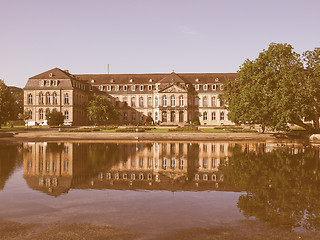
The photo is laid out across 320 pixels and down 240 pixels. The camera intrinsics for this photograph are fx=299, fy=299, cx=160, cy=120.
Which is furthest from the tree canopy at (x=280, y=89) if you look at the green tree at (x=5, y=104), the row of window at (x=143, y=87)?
the row of window at (x=143, y=87)

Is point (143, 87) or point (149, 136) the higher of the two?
point (143, 87)

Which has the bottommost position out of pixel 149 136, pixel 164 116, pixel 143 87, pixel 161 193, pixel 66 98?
pixel 161 193

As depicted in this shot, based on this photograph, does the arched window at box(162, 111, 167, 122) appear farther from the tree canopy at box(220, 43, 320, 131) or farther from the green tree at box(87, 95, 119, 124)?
the tree canopy at box(220, 43, 320, 131)

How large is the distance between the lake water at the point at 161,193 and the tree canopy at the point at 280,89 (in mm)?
18329

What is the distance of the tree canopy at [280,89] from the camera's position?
3597cm

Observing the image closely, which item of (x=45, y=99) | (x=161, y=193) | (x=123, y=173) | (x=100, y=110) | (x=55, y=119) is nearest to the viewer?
(x=161, y=193)

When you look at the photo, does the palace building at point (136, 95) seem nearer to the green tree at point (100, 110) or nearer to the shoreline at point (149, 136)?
the green tree at point (100, 110)

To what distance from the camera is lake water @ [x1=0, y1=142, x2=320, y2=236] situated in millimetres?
8852

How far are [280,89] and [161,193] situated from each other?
29.4m

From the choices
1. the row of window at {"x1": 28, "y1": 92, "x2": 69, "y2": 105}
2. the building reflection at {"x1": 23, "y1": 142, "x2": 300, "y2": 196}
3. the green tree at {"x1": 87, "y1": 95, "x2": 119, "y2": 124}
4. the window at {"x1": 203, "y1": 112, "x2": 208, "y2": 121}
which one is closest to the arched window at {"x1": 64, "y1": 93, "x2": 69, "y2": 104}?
the row of window at {"x1": 28, "y1": 92, "x2": 69, "y2": 105}

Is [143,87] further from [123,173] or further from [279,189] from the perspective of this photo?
[279,189]

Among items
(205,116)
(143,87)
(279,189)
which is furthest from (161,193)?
(143,87)

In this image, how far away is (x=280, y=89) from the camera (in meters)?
36.6

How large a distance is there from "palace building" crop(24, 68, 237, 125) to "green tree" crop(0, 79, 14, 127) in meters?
18.9
